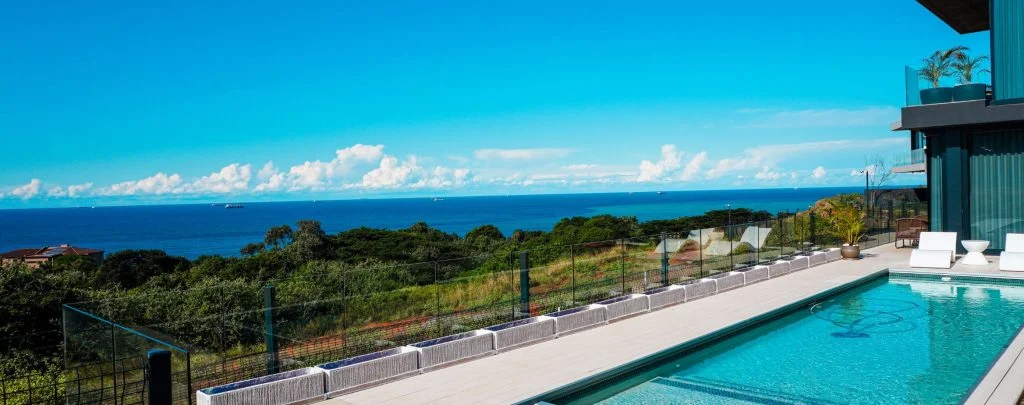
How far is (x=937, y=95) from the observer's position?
1555 cm

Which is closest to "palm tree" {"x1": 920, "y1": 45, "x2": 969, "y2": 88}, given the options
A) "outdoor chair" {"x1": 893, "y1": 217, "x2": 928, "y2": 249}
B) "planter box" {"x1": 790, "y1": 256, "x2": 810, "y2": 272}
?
"outdoor chair" {"x1": 893, "y1": 217, "x2": 928, "y2": 249}

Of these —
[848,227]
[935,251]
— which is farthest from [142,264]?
[935,251]

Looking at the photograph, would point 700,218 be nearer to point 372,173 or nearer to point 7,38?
point 7,38

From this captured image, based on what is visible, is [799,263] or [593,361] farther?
[799,263]

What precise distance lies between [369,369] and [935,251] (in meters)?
13.3

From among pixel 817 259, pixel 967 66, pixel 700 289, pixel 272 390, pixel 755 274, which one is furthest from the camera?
pixel 967 66

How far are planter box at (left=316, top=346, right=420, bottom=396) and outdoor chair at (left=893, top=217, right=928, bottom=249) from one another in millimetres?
16073

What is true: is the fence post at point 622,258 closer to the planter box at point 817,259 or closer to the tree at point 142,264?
the planter box at point 817,259

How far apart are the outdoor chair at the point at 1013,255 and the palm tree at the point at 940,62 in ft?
16.6

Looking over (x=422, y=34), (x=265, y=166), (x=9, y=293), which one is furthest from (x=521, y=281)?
(x=265, y=166)

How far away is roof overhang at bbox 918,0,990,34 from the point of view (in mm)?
18223

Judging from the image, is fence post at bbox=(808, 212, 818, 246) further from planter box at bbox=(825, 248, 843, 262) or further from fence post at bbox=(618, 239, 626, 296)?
fence post at bbox=(618, 239, 626, 296)

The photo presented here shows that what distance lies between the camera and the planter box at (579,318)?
856 centimetres

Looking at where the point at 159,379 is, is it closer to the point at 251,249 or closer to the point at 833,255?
the point at 833,255
